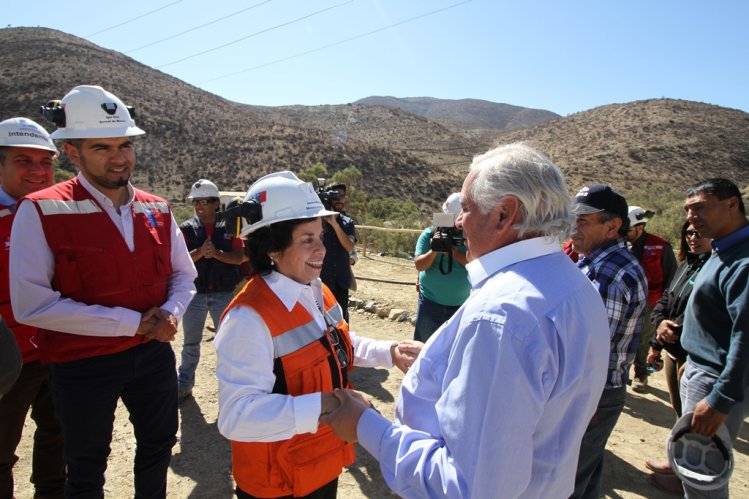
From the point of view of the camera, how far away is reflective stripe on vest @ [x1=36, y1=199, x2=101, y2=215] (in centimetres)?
225

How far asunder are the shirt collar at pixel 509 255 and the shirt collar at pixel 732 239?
5.85ft

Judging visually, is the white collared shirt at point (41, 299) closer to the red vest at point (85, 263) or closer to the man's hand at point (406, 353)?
the red vest at point (85, 263)

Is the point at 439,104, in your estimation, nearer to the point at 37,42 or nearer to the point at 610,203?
the point at 37,42

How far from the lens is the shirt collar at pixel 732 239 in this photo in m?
2.48

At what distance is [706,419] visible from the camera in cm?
233

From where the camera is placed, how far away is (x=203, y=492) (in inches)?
128

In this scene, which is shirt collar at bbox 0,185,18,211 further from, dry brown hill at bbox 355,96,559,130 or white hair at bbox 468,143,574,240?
dry brown hill at bbox 355,96,559,130

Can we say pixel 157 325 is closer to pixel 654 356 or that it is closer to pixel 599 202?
pixel 599 202

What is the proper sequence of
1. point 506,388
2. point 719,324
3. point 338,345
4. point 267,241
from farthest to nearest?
point 719,324, point 338,345, point 267,241, point 506,388

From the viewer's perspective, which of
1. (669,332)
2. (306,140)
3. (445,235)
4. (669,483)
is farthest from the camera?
(306,140)

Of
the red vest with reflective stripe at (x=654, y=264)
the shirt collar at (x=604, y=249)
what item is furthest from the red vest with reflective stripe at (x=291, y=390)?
the red vest with reflective stripe at (x=654, y=264)

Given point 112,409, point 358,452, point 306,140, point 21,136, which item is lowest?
point 358,452

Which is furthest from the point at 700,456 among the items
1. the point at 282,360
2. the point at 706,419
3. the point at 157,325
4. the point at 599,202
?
the point at 157,325

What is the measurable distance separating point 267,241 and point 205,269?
10.1 feet
